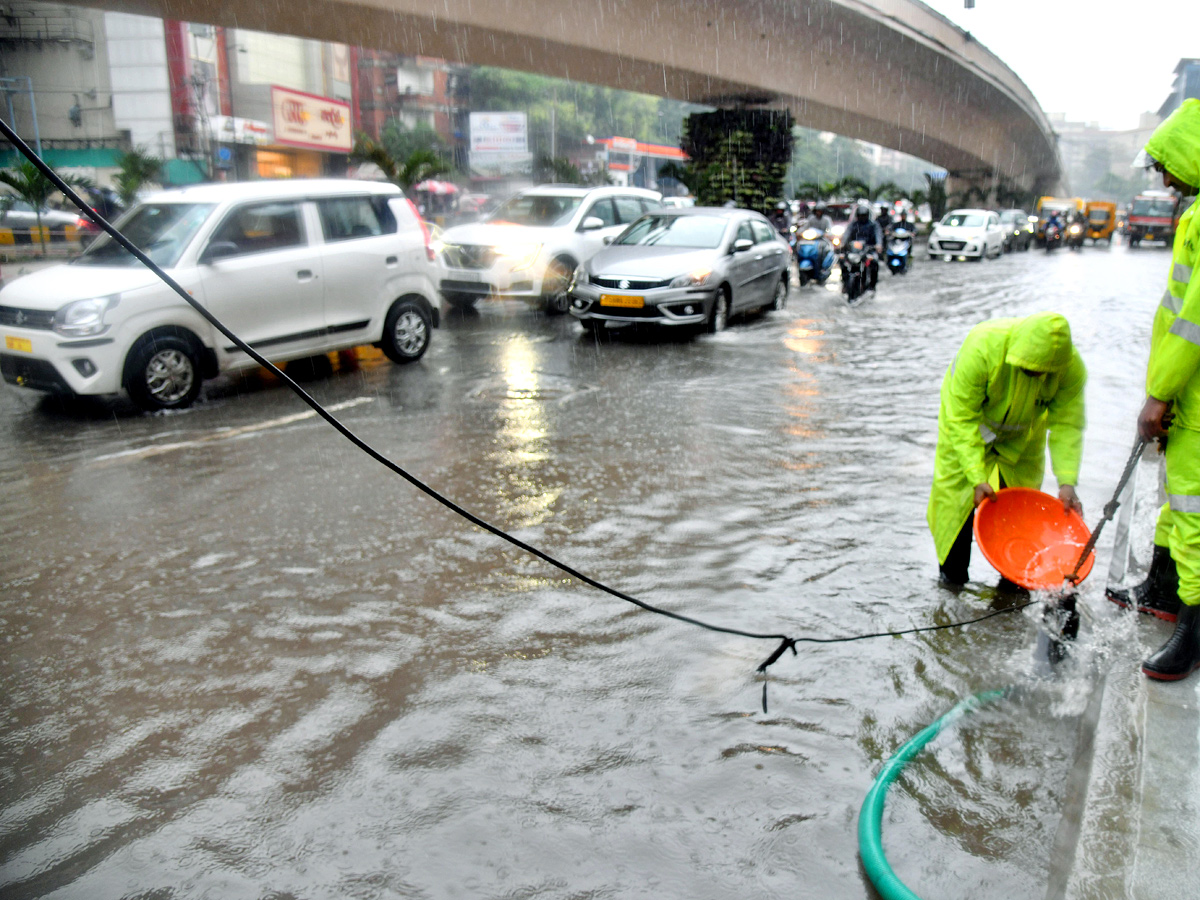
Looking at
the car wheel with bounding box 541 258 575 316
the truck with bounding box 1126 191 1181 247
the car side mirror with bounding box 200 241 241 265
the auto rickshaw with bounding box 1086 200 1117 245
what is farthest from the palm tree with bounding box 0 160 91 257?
the auto rickshaw with bounding box 1086 200 1117 245

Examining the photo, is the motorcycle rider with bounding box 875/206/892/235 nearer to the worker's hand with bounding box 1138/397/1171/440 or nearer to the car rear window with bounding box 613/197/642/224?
the car rear window with bounding box 613/197/642/224

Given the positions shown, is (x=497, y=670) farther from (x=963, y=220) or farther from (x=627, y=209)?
(x=963, y=220)

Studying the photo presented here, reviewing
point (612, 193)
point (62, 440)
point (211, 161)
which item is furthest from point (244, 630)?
point (211, 161)

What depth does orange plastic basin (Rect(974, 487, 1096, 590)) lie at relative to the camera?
12.8ft

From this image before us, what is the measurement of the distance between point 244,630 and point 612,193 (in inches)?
466

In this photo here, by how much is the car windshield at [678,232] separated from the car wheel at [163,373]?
646 centimetres

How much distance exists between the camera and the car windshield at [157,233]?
809 centimetres

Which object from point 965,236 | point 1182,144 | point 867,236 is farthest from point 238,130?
point 1182,144

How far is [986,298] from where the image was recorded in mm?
17766

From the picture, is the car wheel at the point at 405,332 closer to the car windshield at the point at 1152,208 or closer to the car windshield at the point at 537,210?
the car windshield at the point at 537,210

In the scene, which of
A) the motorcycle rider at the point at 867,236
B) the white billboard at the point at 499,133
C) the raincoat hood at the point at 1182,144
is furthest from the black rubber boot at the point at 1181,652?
the white billboard at the point at 499,133

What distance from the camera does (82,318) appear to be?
7.39 metres

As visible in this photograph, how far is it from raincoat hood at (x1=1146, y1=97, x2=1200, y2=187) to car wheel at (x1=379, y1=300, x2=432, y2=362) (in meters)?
7.51

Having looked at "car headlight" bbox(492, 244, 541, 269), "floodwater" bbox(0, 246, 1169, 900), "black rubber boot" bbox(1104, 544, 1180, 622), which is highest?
"car headlight" bbox(492, 244, 541, 269)
